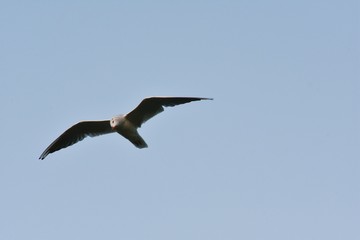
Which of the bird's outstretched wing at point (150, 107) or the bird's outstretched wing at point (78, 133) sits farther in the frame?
the bird's outstretched wing at point (78, 133)

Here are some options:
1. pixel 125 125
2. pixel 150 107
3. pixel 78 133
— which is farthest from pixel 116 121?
pixel 78 133

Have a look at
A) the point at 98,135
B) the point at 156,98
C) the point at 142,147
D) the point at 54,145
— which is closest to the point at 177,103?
the point at 156,98

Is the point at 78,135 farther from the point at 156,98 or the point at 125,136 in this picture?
the point at 156,98

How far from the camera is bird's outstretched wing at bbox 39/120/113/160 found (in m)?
17.1

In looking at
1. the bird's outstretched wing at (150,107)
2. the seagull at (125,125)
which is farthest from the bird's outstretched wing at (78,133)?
the bird's outstretched wing at (150,107)

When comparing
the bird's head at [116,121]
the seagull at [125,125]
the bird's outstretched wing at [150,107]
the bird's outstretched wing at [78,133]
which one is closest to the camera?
the bird's outstretched wing at [150,107]

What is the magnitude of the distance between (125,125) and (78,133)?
1.97 meters

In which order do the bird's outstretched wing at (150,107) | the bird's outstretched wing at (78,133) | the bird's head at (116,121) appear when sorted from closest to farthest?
the bird's outstretched wing at (150,107) → the bird's head at (116,121) → the bird's outstretched wing at (78,133)

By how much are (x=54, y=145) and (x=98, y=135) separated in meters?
1.20

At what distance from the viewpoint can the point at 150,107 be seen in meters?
15.8

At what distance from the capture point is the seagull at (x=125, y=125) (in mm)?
15584

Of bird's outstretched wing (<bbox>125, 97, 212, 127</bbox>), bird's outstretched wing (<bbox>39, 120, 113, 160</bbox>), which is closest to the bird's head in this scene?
bird's outstretched wing (<bbox>125, 97, 212, 127</bbox>)

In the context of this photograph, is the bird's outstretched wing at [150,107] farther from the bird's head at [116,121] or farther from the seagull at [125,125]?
the bird's head at [116,121]

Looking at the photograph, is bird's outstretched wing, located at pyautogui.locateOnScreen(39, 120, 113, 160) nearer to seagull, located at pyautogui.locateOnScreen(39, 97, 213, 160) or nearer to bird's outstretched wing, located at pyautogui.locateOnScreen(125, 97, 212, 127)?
seagull, located at pyautogui.locateOnScreen(39, 97, 213, 160)
